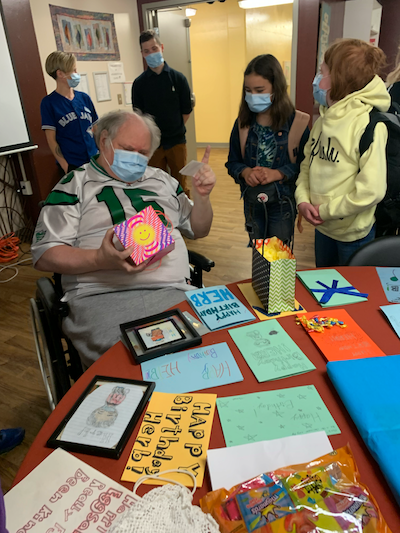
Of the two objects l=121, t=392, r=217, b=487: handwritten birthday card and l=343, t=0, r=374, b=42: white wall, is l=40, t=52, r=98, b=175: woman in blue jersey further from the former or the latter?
l=343, t=0, r=374, b=42: white wall

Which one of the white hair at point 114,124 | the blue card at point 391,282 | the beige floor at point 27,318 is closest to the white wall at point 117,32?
the beige floor at point 27,318

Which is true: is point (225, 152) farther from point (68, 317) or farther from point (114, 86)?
point (68, 317)

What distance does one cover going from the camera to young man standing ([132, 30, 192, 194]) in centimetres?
341

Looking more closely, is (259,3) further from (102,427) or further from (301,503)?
(301,503)

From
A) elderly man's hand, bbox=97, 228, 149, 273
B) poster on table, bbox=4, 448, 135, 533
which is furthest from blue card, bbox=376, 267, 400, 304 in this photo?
poster on table, bbox=4, 448, 135, 533

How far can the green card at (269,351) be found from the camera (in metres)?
0.86

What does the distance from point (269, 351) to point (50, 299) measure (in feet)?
2.52

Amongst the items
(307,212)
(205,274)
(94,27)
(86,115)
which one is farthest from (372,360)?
(94,27)

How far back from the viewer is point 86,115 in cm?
323

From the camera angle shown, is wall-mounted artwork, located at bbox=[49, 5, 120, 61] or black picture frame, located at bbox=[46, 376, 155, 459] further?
wall-mounted artwork, located at bbox=[49, 5, 120, 61]

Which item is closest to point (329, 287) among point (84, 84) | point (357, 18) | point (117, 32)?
point (84, 84)

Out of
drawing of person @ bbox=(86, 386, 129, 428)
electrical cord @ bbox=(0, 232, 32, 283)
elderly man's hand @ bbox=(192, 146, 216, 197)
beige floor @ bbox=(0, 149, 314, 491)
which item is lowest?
beige floor @ bbox=(0, 149, 314, 491)

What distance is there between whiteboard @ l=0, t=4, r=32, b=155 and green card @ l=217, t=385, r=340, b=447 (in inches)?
130

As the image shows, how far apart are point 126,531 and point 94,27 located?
4.69 metres
